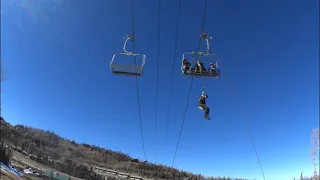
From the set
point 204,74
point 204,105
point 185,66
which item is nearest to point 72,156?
point 204,105

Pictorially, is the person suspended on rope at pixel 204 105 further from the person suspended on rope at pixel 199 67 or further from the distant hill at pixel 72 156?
the distant hill at pixel 72 156

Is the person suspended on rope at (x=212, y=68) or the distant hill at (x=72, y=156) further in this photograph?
the distant hill at (x=72, y=156)

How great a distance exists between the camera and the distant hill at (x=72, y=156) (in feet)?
302

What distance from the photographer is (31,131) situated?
139750 mm

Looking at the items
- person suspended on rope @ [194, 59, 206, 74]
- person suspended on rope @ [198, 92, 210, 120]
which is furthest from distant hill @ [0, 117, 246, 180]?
person suspended on rope @ [194, 59, 206, 74]

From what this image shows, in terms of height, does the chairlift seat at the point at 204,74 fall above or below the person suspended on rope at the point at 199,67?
below

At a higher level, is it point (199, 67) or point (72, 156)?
point (72, 156)

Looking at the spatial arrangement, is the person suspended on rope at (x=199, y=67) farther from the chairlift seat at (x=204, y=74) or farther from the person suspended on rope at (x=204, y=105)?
the person suspended on rope at (x=204, y=105)

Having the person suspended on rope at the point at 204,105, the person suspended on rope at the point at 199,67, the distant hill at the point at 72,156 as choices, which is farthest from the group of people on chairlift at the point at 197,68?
the distant hill at the point at 72,156

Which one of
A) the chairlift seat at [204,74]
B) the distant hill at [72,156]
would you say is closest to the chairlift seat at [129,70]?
the chairlift seat at [204,74]

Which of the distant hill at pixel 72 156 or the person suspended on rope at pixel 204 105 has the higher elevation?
the distant hill at pixel 72 156

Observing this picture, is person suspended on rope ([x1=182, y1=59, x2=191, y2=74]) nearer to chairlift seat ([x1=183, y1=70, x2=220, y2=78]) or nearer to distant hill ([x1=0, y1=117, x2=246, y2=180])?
chairlift seat ([x1=183, y1=70, x2=220, y2=78])

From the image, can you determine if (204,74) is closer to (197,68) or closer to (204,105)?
(197,68)

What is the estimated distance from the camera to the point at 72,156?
12056 centimetres
